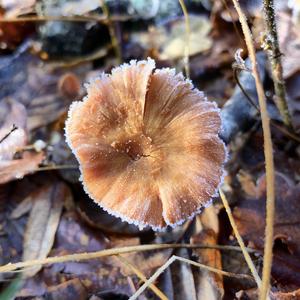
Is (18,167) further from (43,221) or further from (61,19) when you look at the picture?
(61,19)

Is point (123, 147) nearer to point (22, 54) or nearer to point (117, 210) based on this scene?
point (117, 210)

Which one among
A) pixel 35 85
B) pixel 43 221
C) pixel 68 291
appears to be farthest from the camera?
pixel 35 85

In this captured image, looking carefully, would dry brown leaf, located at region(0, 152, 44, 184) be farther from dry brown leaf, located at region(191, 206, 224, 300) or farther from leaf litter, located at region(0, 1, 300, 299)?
dry brown leaf, located at region(191, 206, 224, 300)

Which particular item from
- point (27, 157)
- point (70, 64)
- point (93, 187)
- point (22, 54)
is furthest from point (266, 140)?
point (22, 54)

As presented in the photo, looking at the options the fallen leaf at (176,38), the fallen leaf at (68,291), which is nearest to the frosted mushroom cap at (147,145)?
the fallen leaf at (68,291)

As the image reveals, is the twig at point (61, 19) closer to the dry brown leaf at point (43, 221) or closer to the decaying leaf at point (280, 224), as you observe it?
the dry brown leaf at point (43, 221)

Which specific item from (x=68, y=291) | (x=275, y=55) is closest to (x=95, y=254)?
(x=68, y=291)

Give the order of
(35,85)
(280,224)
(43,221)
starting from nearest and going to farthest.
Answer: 1. (280,224)
2. (43,221)
3. (35,85)
